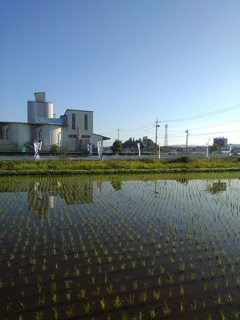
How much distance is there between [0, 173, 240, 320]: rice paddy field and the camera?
12.3ft

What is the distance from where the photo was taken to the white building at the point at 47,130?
4694cm

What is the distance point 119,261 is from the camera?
17.3 feet

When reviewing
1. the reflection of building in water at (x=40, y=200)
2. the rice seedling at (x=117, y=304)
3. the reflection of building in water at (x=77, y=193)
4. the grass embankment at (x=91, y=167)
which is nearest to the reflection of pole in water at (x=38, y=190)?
the reflection of building in water at (x=40, y=200)

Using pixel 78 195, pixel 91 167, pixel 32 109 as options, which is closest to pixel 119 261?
pixel 78 195

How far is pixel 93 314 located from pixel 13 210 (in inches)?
274

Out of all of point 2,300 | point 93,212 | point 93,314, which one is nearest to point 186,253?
point 93,314

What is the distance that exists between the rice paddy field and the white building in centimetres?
3926

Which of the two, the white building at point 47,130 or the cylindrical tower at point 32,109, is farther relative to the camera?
the cylindrical tower at point 32,109

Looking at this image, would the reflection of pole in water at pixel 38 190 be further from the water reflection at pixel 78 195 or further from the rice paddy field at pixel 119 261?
the rice paddy field at pixel 119 261

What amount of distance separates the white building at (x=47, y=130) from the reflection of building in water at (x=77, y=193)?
33.2 m

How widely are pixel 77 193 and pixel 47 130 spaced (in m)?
37.4

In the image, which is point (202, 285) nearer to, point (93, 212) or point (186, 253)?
point (186, 253)

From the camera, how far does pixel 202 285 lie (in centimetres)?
434

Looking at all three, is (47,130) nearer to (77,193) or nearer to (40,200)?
(77,193)
